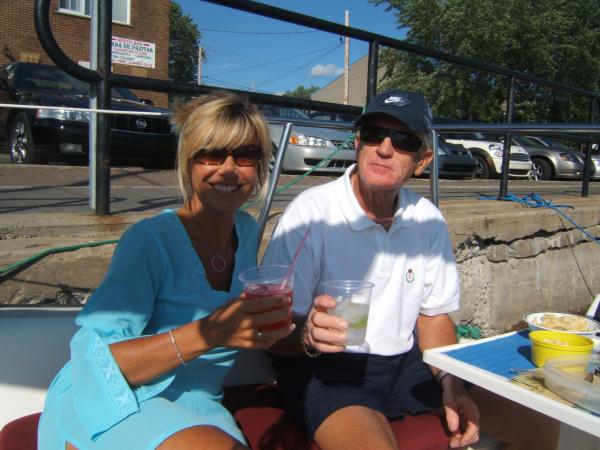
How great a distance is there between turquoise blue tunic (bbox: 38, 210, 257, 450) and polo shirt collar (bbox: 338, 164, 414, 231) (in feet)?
1.72

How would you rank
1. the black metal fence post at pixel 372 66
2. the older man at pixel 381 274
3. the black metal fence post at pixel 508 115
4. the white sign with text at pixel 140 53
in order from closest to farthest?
the older man at pixel 381 274, the black metal fence post at pixel 372 66, the black metal fence post at pixel 508 115, the white sign with text at pixel 140 53

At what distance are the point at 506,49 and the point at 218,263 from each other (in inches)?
816

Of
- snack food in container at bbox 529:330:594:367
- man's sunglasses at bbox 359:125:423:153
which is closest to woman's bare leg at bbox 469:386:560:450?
snack food in container at bbox 529:330:594:367

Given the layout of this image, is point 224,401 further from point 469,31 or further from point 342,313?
point 469,31

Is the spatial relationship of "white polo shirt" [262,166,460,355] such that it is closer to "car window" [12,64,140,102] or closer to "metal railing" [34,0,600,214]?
"metal railing" [34,0,600,214]

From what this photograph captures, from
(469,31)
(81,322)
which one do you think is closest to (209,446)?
(81,322)

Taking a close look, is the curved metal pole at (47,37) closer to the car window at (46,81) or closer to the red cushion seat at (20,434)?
the red cushion seat at (20,434)

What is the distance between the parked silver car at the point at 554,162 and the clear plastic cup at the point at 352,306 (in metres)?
12.6

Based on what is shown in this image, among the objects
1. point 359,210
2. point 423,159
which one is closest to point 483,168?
point 423,159

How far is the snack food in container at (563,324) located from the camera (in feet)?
5.77

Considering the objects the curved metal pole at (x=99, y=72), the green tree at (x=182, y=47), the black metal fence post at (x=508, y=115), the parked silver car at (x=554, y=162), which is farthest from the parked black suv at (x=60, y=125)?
the green tree at (x=182, y=47)

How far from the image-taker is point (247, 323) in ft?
4.45

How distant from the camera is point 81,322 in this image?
1.44 meters

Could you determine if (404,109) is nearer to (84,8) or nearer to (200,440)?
(200,440)
